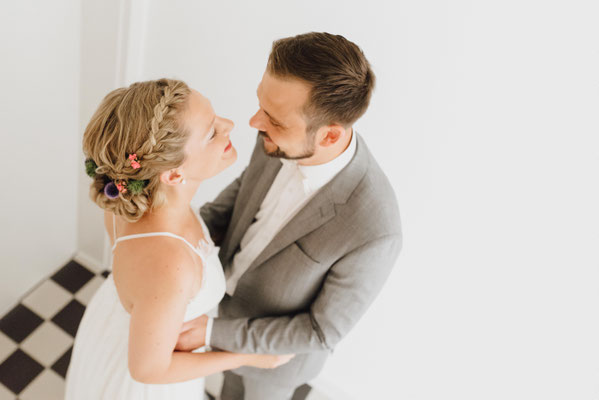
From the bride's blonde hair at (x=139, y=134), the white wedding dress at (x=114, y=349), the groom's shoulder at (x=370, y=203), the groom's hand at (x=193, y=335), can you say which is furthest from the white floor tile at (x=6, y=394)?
the groom's shoulder at (x=370, y=203)

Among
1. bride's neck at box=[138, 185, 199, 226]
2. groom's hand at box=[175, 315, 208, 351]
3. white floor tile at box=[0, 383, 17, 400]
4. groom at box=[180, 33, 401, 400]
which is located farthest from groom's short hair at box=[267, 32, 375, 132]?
white floor tile at box=[0, 383, 17, 400]

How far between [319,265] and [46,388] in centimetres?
182

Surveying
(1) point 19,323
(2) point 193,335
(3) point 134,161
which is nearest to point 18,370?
(1) point 19,323

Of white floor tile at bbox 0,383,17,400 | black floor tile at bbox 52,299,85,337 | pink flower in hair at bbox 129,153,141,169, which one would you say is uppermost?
pink flower in hair at bbox 129,153,141,169

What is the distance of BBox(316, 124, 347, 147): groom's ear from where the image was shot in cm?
126

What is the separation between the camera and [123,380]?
1407 millimetres

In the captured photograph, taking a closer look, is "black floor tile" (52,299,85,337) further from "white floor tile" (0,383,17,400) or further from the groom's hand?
the groom's hand

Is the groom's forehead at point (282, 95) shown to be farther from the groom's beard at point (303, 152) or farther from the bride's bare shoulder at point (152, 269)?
the bride's bare shoulder at point (152, 269)

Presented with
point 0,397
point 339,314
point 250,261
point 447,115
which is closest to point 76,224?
point 0,397

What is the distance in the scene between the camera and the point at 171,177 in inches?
49.9

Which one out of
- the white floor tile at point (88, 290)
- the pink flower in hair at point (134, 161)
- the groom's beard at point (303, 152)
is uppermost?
the groom's beard at point (303, 152)

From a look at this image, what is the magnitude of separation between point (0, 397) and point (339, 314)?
6.34 feet

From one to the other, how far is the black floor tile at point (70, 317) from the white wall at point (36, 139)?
26 cm

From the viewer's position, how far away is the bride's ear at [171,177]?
4.10ft
